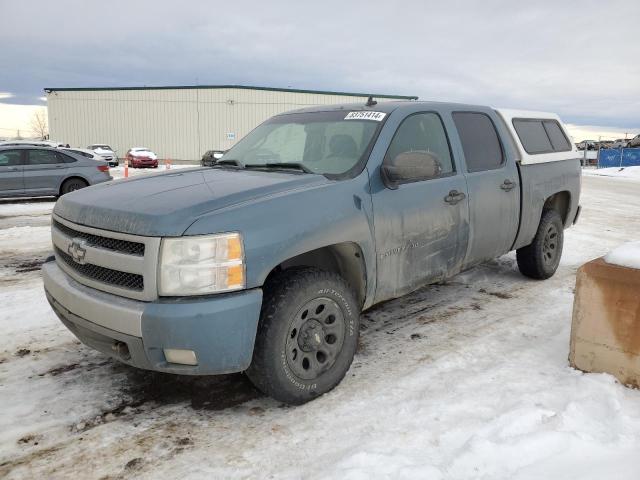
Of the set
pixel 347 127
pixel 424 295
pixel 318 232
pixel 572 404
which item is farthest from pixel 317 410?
pixel 424 295

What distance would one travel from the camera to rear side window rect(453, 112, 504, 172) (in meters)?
4.32

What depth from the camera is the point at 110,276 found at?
8.95 feet

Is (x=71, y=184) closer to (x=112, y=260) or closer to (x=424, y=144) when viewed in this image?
(x=424, y=144)

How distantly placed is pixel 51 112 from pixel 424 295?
50908mm

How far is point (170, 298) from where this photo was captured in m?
2.54

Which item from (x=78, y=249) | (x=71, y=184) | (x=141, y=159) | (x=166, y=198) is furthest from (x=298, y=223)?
(x=141, y=159)

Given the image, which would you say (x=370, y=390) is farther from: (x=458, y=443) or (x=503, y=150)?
(x=503, y=150)

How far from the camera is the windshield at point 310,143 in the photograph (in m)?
3.51

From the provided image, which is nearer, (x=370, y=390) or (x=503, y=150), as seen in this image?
(x=370, y=390)

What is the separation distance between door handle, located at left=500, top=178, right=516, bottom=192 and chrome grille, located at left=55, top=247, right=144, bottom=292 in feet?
10.8

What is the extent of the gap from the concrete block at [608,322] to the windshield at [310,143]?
1.71m

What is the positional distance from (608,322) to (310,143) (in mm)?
2360

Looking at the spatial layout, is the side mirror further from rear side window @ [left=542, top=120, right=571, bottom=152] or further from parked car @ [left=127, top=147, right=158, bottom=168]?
parked car @ [left=127, top=147, right=158, bottom=168]

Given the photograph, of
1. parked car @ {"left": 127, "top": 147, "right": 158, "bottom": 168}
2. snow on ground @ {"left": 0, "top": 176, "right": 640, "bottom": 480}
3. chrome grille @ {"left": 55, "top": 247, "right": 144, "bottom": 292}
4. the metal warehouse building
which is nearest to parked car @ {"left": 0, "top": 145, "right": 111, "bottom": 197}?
snow on ground @ {"left": 0, "top": 176, "right": 640, "bottom": 480}
